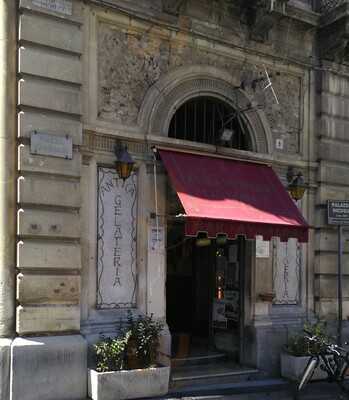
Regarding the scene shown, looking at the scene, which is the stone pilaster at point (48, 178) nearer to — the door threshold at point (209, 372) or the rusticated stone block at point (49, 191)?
Answer: the rusticated stone block at point (49, 191)

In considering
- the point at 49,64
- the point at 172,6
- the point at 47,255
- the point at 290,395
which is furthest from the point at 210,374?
the point at 172,6

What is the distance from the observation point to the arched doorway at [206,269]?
10430 mm

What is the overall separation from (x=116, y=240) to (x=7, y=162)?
6.93 feet

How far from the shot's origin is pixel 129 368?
8.27 meters

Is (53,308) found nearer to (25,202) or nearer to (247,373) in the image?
(25,202)

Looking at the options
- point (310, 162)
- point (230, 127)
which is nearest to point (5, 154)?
point (230, 127)

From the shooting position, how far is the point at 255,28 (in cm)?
1073

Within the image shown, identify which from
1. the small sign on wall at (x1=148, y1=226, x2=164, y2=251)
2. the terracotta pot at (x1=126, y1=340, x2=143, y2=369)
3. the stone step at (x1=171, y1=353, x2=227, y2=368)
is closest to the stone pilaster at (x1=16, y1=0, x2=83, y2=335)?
the terracotta pot at (x1=126, y1=340, x2=143, y2=369)

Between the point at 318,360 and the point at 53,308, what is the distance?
13.9ft

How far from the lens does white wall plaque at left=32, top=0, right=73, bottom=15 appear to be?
828 centimetres

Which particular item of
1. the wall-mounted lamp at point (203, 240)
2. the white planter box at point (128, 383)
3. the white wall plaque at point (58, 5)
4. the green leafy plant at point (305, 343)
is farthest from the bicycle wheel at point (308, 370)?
the white wall plaque at point (58, 5)

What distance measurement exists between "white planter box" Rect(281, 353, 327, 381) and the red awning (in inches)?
86.3

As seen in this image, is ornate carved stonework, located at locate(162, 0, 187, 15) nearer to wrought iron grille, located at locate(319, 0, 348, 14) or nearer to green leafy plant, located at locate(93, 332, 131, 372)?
wrought iron grille, located at locate(319, 0, 348, 14)

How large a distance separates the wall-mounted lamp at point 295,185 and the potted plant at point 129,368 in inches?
164
